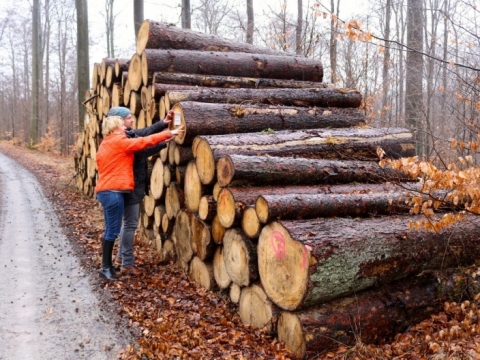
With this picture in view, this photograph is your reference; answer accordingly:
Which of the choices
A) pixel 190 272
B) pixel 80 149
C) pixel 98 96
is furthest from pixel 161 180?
pixel 80 149

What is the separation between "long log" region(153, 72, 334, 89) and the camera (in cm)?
696

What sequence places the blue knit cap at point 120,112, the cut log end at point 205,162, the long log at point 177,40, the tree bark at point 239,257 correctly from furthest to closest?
the long log at point 177,40
the blue knit cap at point 120,112
the cut log end at point 205,162
the tree bark at point 239,257

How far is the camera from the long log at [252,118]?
5.77 meters

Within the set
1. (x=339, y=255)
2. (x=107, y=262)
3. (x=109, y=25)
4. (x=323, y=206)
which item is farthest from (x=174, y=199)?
(x=109, y=25)

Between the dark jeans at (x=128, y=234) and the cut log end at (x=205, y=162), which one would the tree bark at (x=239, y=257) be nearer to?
the cut log end at (x=205, y=162)

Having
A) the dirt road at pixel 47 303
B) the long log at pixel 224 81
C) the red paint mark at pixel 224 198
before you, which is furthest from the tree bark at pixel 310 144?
the dirt road at pixel 47 303

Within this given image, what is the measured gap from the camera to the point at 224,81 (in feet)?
24.5

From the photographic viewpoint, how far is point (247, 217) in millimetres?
4430

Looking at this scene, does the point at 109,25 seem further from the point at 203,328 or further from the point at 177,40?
the point at 203,328

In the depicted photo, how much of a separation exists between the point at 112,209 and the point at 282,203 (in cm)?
258

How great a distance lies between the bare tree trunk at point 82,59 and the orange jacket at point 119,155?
9.97 metres

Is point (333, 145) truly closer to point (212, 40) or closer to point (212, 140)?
point (212, 140)

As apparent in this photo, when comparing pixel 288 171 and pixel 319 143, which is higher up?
pixel 319 143

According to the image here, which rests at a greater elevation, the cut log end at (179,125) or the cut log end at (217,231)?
the cut log end at (179,125)
